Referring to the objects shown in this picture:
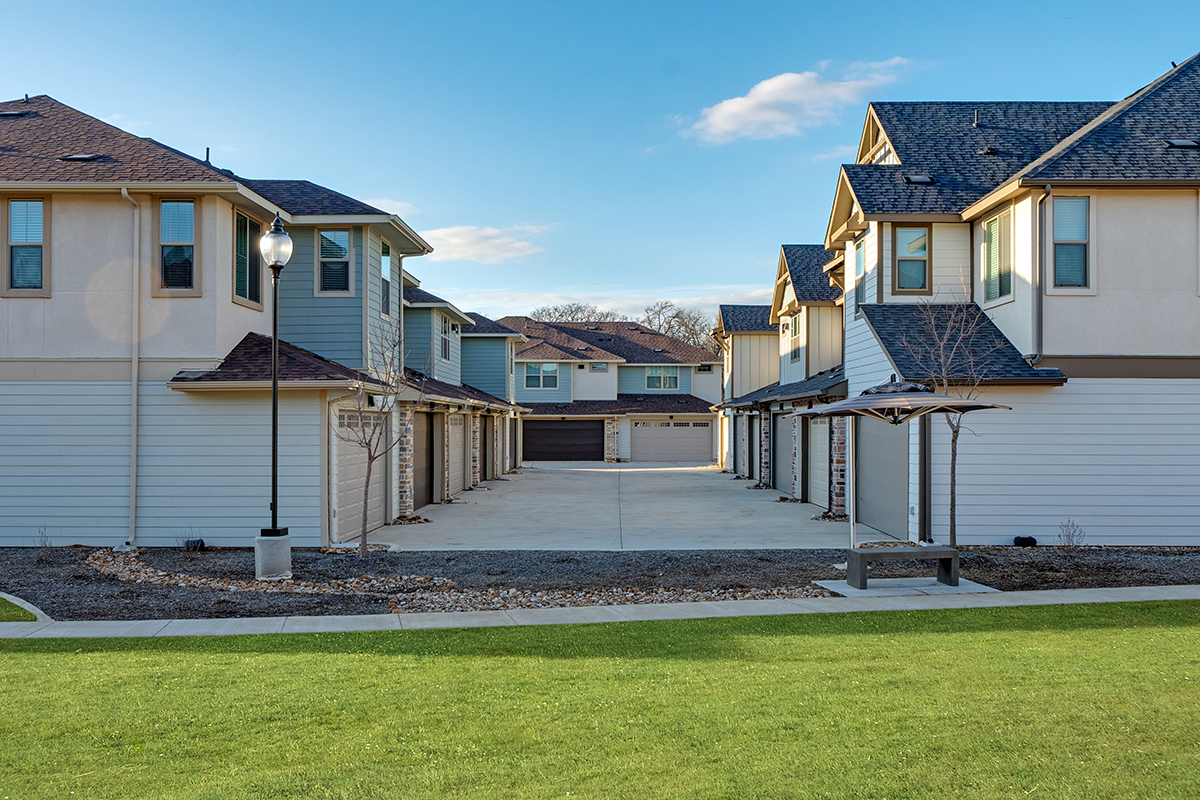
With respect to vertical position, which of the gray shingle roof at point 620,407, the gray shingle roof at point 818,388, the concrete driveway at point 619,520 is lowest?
the concrete driveway at point 619,520

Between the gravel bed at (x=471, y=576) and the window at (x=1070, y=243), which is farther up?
the window at (x=1070, y=243)

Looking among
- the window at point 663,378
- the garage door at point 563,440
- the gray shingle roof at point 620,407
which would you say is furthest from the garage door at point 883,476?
the window at point 663,378

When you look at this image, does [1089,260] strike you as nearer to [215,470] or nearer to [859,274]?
[859,274]

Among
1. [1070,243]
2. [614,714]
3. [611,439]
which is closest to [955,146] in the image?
[1070,243]

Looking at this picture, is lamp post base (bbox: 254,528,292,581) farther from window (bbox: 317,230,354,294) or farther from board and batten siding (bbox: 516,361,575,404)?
board and batten siding (bbox: 516,361,575,404)

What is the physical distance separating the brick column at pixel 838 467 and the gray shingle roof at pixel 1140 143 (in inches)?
251

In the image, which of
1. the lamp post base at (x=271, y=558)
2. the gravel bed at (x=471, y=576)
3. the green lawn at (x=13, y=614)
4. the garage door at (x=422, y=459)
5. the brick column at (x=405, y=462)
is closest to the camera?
the green lawn at (x=13, y=614)

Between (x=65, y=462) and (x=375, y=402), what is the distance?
16.4 ft

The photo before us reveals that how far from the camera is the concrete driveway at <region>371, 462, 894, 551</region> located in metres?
14.5

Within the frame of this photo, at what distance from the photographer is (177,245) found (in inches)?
537

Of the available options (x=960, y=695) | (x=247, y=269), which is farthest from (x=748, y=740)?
(x=247, y=269)

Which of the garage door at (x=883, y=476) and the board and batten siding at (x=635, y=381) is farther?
the board and batten siding at (x=635, y=381)

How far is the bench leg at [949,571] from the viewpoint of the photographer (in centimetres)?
1020

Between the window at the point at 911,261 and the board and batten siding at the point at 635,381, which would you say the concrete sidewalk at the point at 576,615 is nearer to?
the window at the point at 911,261
